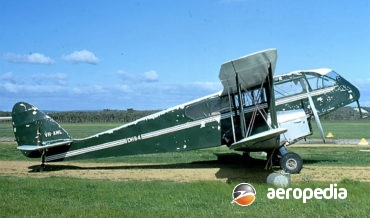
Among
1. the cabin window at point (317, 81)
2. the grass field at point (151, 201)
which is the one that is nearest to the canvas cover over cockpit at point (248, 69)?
the cabin window at point (317, 81)

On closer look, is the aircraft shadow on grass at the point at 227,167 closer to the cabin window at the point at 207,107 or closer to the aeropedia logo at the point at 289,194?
the cabin window at the point at 207,107

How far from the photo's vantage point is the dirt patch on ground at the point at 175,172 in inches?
509

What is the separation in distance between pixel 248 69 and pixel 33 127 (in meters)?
7.95

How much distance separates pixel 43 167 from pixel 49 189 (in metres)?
4.62

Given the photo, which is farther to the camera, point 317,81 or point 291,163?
point 317,81

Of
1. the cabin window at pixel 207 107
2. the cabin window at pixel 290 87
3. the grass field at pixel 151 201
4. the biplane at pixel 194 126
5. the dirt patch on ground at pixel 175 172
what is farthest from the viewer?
the cabin window at pixel 207 107

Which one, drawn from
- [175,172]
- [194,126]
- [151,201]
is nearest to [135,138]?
[175,172]

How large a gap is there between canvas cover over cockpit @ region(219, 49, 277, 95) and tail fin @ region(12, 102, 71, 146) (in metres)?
6.36

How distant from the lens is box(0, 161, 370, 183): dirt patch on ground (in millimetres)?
12930

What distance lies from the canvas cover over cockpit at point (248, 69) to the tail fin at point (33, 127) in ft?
20.9

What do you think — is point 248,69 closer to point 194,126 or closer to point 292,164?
point 292,164

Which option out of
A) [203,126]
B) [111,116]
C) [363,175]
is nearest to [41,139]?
[203,126]

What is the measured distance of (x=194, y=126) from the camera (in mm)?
15031

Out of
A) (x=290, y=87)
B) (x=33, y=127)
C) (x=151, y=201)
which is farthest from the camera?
(x=33, y=127)
